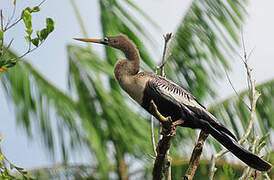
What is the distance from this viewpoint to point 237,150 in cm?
310

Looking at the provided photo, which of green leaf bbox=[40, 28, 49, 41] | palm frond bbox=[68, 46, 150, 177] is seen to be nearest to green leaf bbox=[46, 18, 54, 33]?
green leaf bbox=[40, 28, 49, 41]

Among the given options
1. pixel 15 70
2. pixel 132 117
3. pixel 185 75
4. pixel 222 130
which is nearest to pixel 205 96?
pixel 185 75

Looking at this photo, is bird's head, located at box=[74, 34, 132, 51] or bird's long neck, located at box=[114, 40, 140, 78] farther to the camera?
bird's head, located at box=[74, 34, 132, 51]

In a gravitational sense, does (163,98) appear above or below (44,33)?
Result: below

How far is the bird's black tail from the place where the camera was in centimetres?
295

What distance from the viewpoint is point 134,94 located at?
3264 millimetres

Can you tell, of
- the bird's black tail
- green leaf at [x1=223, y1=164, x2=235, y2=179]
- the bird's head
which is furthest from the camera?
the bird's head

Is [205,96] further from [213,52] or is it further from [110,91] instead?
[110,91]

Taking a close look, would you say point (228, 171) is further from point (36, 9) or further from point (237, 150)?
point (36, 9)

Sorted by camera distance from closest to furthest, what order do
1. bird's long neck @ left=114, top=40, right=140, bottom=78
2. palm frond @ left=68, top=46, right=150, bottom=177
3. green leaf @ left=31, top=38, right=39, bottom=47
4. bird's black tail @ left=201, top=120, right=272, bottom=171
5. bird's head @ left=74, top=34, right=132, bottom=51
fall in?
green leaf @ left=31, top=38, right=39, bottom=47 < bird's black tail @ left=201, top=120, right=272, bottom=171 < bird's long neck @ left=114, top=40, right=140, bottom=78 < bird's head @ left=74, top=34, right=132, bottom=51 < palm frond @ left=68, top=46, right=150, bottom=177

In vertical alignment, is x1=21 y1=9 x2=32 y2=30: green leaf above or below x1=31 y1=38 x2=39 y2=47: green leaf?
above

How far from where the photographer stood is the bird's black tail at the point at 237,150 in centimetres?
295

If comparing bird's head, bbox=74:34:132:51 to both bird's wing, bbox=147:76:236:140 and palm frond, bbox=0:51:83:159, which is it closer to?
bird's wing, bbox=147:76:236:140

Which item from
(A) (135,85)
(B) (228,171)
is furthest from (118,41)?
(B) (228,171)
